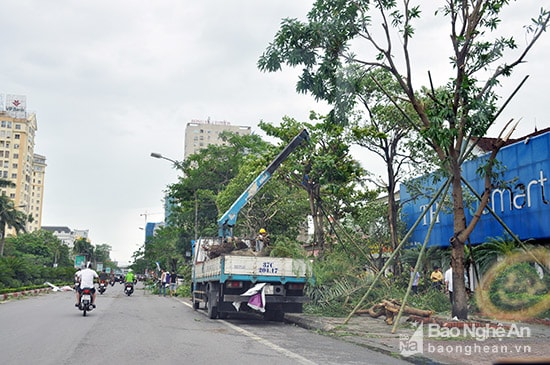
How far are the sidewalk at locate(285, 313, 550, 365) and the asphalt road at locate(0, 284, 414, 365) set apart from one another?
40 centimetres

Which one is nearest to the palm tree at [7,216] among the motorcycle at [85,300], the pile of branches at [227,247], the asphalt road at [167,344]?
the motorcycle at [85,300]

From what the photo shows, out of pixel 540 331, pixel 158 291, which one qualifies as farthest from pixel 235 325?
pixel 158 291

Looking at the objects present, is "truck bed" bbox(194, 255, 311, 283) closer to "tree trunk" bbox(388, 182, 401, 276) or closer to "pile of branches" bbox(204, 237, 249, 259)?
"pile of branches" bbox(204, 237, 249, 259)

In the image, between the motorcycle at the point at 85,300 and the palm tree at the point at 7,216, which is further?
the palm tree at the point at 7,216

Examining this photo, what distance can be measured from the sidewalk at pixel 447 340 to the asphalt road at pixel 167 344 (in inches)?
15.7

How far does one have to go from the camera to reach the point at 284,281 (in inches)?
562

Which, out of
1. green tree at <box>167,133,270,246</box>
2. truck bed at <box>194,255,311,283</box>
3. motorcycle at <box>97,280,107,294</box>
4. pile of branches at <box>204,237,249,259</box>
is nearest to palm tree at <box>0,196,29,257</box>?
green tree at <box>167,133,270,246</box>

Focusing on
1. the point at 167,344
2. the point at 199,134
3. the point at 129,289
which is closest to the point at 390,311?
the point at 167,344

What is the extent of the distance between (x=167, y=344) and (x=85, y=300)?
23.2 ft

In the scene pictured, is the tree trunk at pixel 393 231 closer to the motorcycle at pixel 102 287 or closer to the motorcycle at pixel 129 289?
the motorcycle at pixel 129 289

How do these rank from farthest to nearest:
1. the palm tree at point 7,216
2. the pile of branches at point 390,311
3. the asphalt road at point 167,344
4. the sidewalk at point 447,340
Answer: the palm tree at point 7,216
the pile of branches at point 390,311
the sidewalk at point 447,340
the asphalt road at point 167,344

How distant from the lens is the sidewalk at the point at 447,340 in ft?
28.4

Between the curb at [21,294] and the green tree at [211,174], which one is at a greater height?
the green tree at [211,174]

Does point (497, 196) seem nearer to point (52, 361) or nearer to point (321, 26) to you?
point (321, 26)
